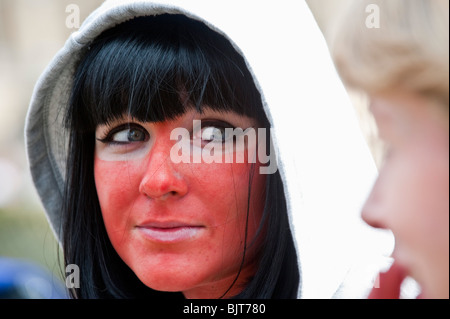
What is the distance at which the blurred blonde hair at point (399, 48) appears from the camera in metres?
0.69

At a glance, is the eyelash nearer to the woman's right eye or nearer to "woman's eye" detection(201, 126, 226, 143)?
the woman's right eye

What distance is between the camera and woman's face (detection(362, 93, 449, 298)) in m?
0.71

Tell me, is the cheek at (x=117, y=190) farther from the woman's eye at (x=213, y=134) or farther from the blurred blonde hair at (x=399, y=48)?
the blurred blonde hair at (x=399, y=48)

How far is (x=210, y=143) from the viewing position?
117cm

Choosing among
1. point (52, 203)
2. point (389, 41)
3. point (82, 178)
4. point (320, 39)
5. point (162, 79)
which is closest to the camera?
point (389, 41)

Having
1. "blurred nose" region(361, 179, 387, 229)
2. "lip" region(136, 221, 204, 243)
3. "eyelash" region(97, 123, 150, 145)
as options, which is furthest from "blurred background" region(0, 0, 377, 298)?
"blurred nose" region(361, 179, 387, 229)

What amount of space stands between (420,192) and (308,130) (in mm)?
437

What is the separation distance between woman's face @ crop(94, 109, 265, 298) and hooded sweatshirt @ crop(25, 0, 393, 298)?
10cm

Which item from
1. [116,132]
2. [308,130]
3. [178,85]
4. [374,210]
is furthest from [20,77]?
[374,210]

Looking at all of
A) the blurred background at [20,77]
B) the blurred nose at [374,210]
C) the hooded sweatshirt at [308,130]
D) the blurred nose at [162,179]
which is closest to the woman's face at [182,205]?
the blurred nose at [162,179]

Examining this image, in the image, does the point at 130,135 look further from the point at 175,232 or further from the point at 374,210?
the point at 374,210
